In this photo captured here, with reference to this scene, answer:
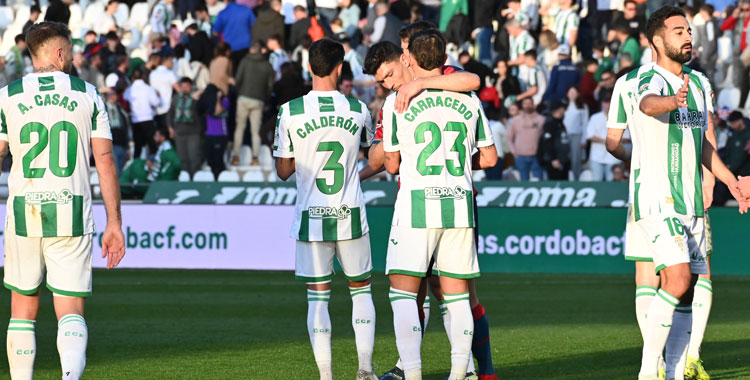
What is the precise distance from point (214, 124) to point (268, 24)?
256 centimetres

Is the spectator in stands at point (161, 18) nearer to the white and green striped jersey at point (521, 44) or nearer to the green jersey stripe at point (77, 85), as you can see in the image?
the white and green striped jersey at point (521, 44)

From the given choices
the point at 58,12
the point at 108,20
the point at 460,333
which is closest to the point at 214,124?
the point at 58,12

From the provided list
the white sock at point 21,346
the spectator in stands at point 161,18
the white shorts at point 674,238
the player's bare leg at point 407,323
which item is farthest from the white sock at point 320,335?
the spectator in stands at point 161,18

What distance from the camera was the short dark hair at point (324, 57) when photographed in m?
7.57

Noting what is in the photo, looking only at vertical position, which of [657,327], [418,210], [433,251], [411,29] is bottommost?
[657,327]

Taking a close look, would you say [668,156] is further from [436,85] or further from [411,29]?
[411,29]

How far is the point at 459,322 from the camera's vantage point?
23.3 feet

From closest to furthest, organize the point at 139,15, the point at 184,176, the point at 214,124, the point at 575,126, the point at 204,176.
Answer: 1. the point at 575,126
2. the point at 204,176
3. the point at 184,176
4. the point at 214,124
5. the point at 139,15

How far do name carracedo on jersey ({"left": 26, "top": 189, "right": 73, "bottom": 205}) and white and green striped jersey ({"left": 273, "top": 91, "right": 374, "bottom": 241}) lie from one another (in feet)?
4.96

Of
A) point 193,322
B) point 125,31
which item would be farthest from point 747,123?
point 125,31

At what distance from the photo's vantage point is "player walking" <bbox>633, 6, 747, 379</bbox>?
7133 mm

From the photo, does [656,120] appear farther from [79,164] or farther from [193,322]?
[193,322]

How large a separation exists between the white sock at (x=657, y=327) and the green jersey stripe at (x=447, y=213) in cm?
125

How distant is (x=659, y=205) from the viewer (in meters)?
7.21
